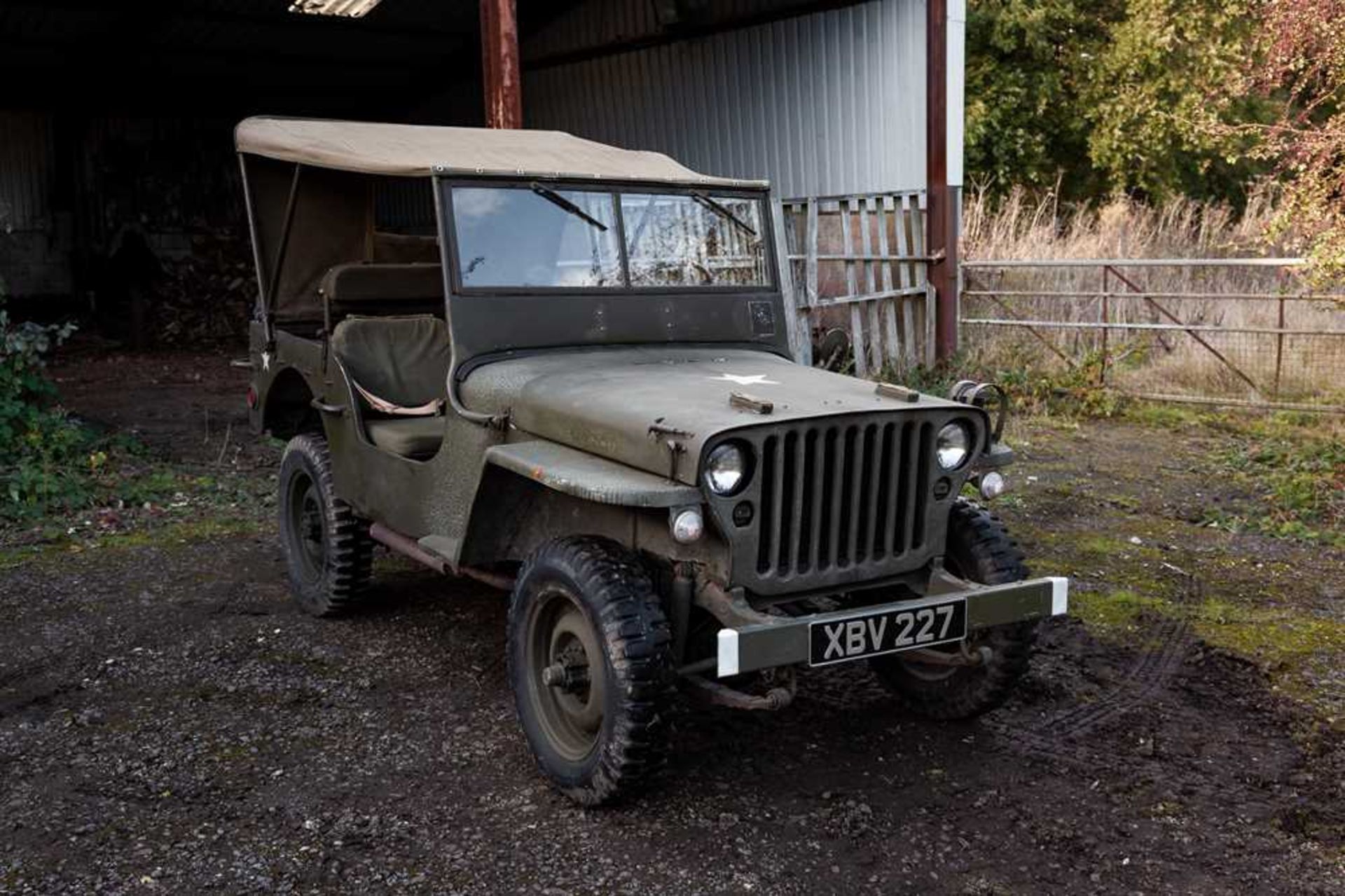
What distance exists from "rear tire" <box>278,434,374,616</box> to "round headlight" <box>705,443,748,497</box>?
2.38 metres

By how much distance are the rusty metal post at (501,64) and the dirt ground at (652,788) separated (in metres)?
3.82

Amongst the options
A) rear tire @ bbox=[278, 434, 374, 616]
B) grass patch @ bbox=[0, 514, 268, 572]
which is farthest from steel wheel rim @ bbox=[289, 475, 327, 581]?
grass patch @ bbox=[0, 514, 268, 572]

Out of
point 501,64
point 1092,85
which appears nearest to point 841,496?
point 501,64

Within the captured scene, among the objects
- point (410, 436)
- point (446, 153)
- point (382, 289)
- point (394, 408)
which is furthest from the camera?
point (382, 289)

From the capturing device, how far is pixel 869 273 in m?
10.9

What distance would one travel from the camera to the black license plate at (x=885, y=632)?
3381mm

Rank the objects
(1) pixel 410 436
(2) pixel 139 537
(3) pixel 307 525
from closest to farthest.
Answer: (1) pixel 410 436 < (3) pixel 307 525 < (2) pixel 139 537

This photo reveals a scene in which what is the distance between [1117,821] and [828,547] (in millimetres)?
1106

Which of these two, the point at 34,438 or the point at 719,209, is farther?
the point at 34,438

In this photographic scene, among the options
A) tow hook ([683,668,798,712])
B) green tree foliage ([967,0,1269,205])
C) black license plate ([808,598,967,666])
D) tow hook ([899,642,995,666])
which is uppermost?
green tree foliage ([967,0,1269,205])

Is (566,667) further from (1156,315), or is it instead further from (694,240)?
(1156,315)

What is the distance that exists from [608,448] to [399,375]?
203 cm

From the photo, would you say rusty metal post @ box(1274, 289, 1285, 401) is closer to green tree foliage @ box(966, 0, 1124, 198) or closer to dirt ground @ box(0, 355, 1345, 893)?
dirt ground @ box(0, 355, 1345, 893)

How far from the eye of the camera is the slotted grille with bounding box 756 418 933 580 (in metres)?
3.47
